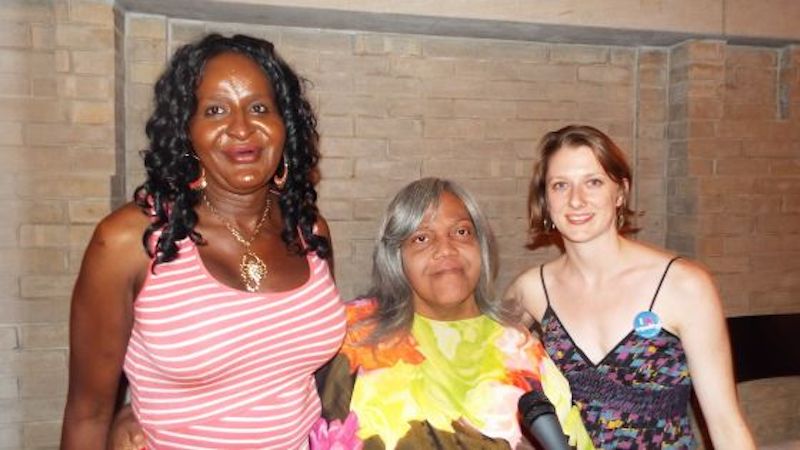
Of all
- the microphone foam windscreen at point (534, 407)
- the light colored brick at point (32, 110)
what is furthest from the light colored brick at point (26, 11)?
the microphone foam windscreen at point (534, 407)

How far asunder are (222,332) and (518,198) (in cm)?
265

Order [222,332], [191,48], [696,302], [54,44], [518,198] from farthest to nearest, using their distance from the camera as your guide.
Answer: [518,198] → [54,44] → [696,302] → [191,48] → [222,332]

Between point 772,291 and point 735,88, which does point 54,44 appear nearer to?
point 735,88

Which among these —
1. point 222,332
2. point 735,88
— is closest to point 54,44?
point 222,332

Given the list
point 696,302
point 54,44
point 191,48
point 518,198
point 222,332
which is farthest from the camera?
point 518,198

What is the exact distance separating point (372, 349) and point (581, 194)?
0.85m

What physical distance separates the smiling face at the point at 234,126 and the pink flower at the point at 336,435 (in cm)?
75

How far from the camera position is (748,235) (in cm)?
414

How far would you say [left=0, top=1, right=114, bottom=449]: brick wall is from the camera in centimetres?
310

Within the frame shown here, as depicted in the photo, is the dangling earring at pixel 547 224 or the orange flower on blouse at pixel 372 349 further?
the dangling earring at pixel 547 224

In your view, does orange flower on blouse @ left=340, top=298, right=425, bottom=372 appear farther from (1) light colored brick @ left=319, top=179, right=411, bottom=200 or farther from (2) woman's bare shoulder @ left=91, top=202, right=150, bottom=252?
(1) light colored brick @ left=319, top=179, right=411, bottom=200

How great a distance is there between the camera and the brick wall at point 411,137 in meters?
3.14

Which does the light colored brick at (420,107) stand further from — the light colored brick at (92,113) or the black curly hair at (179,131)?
the black curly hair at (179,131)

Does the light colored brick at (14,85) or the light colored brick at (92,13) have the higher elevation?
the light colored brick at (92,13)
